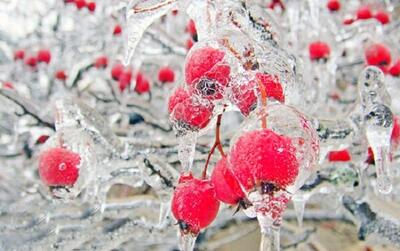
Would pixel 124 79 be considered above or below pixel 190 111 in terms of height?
below

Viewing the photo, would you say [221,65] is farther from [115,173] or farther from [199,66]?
[115,173]

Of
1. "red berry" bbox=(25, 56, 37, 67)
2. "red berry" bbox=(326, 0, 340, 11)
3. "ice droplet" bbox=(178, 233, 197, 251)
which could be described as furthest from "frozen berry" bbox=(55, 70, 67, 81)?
"ice droplet" bbox=(178, 233, 197, 251)

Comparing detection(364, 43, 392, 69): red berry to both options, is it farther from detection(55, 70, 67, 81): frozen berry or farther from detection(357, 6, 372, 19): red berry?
detection(55, 70, 67, 81): frozen berry

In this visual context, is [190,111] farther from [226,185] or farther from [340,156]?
[340,156]

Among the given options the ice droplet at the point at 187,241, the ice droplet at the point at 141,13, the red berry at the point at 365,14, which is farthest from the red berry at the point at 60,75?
the ice droplet at the point at 187,241

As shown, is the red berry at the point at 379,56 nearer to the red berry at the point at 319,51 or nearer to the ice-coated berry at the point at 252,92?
the red berry at the point at 319,51

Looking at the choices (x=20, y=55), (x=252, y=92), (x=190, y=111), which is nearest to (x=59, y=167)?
(x=190, y=111)
